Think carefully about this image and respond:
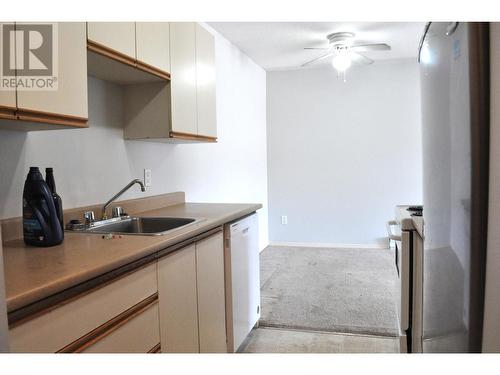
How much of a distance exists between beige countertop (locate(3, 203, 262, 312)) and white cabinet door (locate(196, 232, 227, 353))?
0.14 metres

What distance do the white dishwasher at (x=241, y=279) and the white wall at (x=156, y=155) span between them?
2.24 feet

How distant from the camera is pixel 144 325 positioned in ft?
4.41

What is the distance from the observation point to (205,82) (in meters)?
2.61

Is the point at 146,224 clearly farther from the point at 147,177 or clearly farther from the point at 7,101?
the point at 7,101

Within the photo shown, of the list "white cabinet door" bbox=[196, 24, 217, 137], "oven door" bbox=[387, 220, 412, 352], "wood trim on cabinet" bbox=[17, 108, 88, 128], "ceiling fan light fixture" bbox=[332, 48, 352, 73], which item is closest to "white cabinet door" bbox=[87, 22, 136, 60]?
"wood trim on cabinet" bbox=[17, 108, 88, 128]

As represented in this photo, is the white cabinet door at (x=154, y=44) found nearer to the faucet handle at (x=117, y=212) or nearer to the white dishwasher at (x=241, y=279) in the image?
the faucet handle at (x=117, y=212)

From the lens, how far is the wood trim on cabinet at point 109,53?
1.53 metres

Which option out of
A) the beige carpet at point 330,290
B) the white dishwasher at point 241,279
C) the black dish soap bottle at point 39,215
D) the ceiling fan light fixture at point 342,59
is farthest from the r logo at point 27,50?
the ceiling fan light fixture at point 342,59

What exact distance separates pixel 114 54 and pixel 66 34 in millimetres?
305

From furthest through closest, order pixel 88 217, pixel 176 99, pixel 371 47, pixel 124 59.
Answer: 1. pixel 371 47
2. pixel 176 99
3. pixel 88 217
4. pixel 124 59

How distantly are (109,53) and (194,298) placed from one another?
43.9 inches

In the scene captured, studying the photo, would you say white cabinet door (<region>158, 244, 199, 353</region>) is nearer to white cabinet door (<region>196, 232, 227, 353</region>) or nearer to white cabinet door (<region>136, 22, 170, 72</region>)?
white cabinet door (<region>196, 232, 227, 353</region>)

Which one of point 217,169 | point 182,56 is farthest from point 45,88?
point 217,169

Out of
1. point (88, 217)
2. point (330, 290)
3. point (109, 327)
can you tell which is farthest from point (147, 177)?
point (330, 290)
